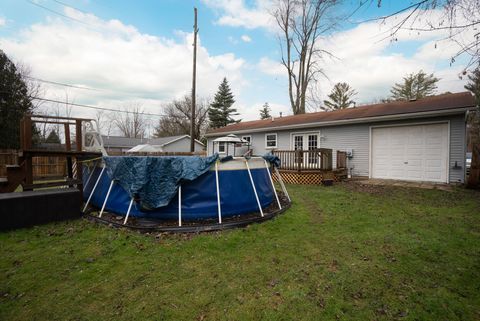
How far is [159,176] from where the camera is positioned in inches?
190

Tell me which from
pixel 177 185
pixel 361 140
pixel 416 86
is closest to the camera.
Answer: pixel 177 185

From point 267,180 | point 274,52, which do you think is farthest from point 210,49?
point 267,180

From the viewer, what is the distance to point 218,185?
498 cm

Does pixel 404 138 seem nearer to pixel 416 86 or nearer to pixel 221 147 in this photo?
pixel 221 147

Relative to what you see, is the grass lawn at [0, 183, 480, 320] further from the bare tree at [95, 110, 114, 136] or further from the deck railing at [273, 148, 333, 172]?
the bare tree at [95, 110, 114, 136]

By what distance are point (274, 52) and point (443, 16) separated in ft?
70.6

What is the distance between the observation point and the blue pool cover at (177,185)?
4754 millimetres

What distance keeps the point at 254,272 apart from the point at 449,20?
3.84 meters

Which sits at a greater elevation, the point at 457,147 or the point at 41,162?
the point at 457,147

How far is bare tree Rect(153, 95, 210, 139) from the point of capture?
35500 millimetres

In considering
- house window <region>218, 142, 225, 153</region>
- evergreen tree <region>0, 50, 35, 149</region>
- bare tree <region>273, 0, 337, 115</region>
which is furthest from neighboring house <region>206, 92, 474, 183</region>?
evergreen tree <region>0, 50, 35, 149</region>

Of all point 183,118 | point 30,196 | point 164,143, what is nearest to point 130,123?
point 183,118

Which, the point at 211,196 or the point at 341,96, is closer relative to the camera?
the point at 211,196

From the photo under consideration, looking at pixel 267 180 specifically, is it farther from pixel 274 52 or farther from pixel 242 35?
pixel 274 52
